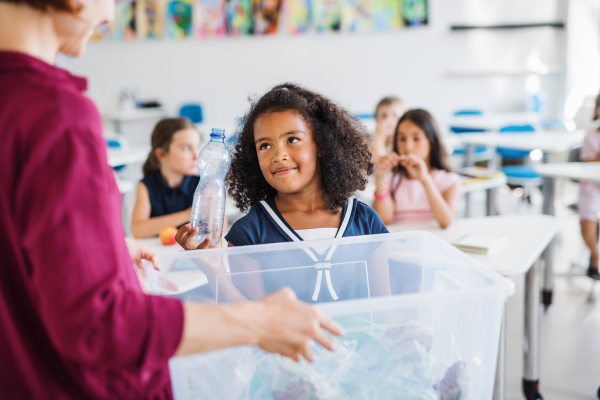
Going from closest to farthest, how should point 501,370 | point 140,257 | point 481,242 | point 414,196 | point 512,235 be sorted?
point 140,257 → point 501,370 → point 481,242 → point 512,235 → point 414,196

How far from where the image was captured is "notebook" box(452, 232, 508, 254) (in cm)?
158

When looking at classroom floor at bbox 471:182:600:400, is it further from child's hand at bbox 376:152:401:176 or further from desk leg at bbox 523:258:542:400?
child's hand at bbox 376:152:401:176

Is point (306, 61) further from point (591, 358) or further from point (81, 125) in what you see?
point (81, 125)

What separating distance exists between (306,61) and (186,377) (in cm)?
609

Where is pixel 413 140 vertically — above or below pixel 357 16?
below

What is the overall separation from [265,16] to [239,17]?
1.06ft

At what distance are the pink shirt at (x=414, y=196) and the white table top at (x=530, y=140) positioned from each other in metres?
1.62

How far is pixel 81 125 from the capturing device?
0.51m

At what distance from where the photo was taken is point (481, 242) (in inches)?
64.2

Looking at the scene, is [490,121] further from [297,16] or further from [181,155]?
[181,155]

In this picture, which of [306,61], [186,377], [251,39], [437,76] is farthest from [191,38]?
[186,377]

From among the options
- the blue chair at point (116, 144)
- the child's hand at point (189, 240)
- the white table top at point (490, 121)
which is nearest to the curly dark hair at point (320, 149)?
the child's hand at point (189, 240)

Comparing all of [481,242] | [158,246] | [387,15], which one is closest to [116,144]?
[158,246]

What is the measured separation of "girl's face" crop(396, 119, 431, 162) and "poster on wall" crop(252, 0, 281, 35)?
14.4ft
